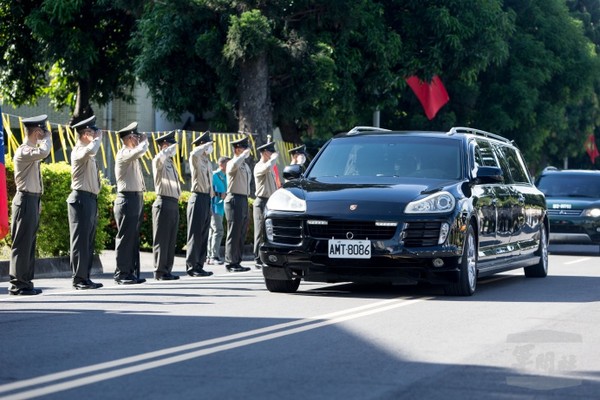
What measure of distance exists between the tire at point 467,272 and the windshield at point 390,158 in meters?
0.84

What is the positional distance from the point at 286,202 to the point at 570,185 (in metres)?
14.3

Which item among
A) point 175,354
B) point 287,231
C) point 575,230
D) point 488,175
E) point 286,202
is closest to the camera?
point 175,354

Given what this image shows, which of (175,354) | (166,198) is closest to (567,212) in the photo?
(166,198)

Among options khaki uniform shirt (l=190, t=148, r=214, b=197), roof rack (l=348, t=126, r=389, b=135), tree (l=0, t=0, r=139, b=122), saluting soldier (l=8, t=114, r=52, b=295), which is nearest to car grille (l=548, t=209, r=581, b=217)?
khaki uniform shirt (l=190, t=148, r=214, b=197)

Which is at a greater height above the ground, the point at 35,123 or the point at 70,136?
the point at 35,123

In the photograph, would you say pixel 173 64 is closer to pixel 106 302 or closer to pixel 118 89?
pixel 118 89

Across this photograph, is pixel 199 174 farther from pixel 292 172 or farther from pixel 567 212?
pixel 567 212

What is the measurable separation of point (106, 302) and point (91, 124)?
2.61 meters

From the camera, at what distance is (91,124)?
14.8 meters

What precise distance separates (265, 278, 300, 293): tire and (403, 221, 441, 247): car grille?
1.51m

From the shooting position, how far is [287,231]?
13641mm

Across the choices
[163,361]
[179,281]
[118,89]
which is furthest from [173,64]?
[163,361]

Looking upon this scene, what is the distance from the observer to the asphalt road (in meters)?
7.54

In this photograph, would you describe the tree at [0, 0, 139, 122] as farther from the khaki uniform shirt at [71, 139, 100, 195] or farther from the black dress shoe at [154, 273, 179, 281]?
the khaki uniform shirt at [71, 139, 100, 195]
